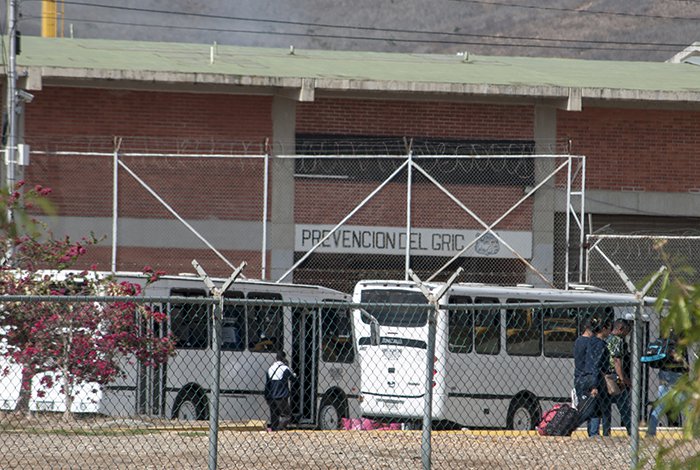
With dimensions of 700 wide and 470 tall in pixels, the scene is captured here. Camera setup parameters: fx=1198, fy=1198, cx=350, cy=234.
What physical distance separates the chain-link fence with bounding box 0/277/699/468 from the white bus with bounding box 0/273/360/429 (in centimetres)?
2

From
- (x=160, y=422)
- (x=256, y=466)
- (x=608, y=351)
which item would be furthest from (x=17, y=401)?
(x=608, y=351)

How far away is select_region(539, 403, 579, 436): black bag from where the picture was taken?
14.2 m

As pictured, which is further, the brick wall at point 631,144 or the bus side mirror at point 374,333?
the brick wall at point 631,144

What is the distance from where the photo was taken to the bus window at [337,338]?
18.2m

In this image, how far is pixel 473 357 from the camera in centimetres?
1833

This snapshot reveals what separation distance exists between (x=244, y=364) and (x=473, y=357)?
3.54 m

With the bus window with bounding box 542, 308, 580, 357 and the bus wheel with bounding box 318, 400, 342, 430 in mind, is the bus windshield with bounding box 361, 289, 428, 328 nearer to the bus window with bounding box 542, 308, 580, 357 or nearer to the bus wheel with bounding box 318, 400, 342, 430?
the bus wheel with bounding box 318, 400, 342, 430

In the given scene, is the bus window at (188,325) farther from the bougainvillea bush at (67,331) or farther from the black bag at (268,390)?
the bougainvillea bush at (67,331)

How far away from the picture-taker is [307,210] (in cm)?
2409

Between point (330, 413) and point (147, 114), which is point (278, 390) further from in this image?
point (147, 114)

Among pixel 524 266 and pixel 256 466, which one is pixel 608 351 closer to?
pixel 256 466

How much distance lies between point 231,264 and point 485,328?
6.64 meters

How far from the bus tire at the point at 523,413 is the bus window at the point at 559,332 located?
1.07 m

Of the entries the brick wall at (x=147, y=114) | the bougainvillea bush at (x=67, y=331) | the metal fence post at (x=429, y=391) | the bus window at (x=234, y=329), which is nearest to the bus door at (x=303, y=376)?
the bus window at (x=234, y=329)
